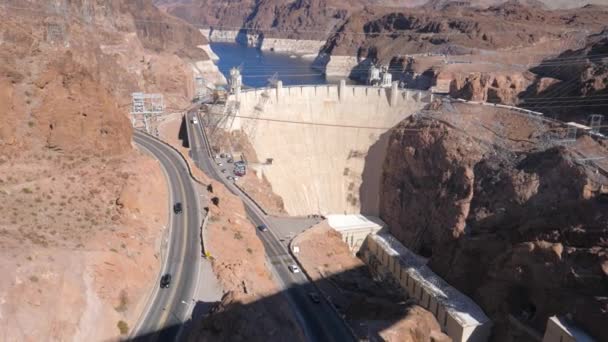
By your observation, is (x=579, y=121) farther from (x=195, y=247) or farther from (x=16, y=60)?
(x=16, y=60)

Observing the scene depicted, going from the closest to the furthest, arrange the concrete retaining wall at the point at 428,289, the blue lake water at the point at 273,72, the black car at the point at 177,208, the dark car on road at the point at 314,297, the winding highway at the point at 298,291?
the winding highway at the point at 298,291 < the dark car on road at the point at 314,297 < the black car at the point at 177,208 < the concrete retaining wall at the point at 428,289 < the blue lake water at the point at 273,72

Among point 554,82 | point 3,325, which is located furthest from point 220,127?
point 554,82

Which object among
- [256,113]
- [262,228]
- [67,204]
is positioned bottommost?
[262,228]

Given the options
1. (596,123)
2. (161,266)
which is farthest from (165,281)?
(596,123)


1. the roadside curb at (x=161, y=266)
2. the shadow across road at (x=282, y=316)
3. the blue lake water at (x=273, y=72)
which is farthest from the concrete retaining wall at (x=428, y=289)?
the blue lake water at (x=273, y=72)

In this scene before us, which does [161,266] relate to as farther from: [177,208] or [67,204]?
[177,208]

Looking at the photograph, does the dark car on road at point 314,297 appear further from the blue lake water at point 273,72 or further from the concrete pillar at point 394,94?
the blue lake water at point 273,72
